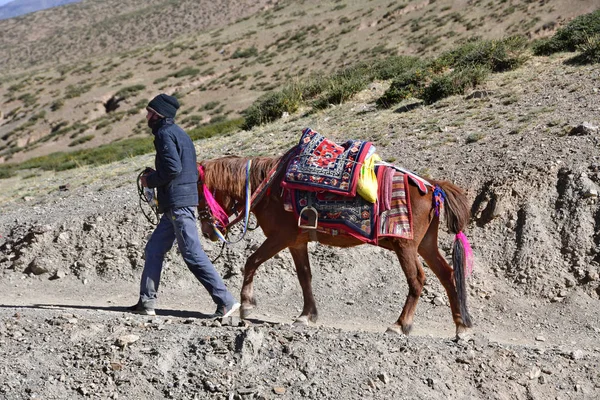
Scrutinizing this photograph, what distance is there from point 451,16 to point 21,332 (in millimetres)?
36231

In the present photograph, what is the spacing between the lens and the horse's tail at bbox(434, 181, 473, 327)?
627cm

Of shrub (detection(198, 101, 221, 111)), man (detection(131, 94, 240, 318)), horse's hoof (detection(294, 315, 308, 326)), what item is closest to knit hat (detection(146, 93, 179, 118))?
man (detection(131, 94, 240, 318))

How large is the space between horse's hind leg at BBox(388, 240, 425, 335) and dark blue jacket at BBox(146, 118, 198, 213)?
1.86 meters

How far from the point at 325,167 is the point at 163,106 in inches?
59.9

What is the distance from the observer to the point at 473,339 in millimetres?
5824

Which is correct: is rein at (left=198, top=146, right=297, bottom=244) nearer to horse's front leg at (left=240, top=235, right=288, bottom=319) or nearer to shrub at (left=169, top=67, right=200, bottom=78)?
horse's front leg at (left=240, top=235, right=288, bottom=319)

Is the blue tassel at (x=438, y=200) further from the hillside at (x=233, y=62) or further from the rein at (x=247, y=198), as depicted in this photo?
the hillside at (x=233, y=62)

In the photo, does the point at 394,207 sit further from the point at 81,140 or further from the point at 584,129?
the point at 81,140

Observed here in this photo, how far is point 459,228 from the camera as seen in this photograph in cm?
632

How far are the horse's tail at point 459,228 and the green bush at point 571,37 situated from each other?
9.82 m

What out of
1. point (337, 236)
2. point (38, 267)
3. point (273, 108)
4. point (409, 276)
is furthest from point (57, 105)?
point (409, 276)

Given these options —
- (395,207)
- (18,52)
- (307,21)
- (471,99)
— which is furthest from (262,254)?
(18,52)

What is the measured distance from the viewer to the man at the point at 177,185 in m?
6.09

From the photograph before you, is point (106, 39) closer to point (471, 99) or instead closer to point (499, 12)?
point (499, 12)
